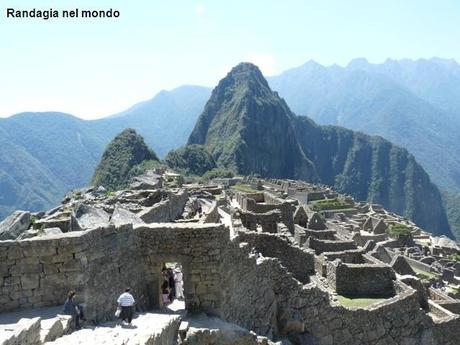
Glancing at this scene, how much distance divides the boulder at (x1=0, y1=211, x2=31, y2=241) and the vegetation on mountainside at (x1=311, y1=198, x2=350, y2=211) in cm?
6424

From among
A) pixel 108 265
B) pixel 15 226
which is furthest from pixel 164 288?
pixel 15 226

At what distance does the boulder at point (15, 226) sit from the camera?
13.3 metres

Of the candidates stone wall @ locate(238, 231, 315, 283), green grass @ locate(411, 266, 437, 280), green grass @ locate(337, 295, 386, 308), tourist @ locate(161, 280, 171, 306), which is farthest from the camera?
green grass @ locate(411, 266, 437, 280)

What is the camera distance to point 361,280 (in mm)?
21047

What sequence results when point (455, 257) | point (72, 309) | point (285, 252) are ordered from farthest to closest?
1. point (455, 257)
2. point (285, 252)
3. point (72, 309)

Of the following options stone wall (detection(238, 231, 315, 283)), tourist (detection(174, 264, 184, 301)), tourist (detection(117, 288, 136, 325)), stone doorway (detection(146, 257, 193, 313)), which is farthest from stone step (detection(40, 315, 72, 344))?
stone wall (detection(238, 231, 315, 283))

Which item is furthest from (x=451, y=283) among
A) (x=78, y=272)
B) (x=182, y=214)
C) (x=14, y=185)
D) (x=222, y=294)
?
(x=14, y=185)

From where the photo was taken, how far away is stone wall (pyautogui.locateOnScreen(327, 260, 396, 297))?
67.9 ft

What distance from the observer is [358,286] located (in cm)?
2102

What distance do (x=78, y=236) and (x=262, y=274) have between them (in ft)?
21.5

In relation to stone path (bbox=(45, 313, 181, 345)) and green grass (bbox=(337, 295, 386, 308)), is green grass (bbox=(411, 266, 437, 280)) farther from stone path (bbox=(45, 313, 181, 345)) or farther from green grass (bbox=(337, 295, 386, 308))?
stone path (bbox=(45, 313, 181, 345))

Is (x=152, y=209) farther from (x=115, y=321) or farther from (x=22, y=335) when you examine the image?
(x=22, y=335)

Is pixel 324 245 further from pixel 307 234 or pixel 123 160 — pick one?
pixel 123 160

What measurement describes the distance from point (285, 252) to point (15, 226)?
31.2 feet
